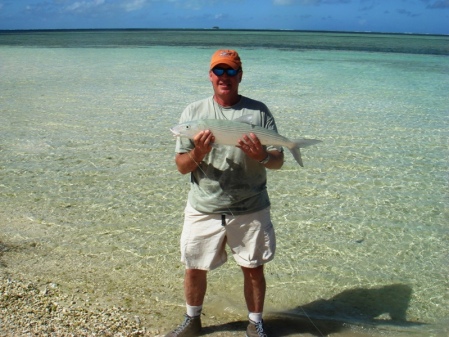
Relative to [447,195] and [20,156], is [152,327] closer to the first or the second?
[447,195]

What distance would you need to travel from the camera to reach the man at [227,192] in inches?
112

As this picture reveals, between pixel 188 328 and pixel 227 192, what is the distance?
40.0 inches

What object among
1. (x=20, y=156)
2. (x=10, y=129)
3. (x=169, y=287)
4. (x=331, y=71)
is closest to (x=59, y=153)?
(x=20, y=156)

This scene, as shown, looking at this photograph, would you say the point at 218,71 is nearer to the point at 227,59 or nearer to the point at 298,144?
the point at 227,59

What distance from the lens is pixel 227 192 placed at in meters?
2.95

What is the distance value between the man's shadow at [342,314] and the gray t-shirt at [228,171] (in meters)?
1.02

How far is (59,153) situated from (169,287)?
427cm

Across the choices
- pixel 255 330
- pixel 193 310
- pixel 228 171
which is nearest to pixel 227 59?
pixel 228 171

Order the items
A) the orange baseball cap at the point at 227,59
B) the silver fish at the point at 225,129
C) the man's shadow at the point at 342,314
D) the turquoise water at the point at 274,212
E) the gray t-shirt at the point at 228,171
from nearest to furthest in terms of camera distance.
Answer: the silver fish at the point at 225,129 < the orange baseball cap at the point at 227,59 < the gray t-shirt at the point at 228,171 < the man's shadow at the point at 342,314 < the turquoise water at the point at 274,212

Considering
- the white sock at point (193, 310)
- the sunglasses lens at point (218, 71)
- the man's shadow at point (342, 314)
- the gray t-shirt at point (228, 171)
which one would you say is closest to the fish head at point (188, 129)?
the gray t-shirt at point (228, 171)

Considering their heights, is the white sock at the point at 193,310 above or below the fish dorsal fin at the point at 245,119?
below

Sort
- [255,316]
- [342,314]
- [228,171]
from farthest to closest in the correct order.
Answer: [342,314] → [255,316] → [228,171]

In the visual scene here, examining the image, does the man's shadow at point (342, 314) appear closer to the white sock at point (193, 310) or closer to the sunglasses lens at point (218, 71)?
the white sock at point (193, 310)

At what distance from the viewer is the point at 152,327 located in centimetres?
342
